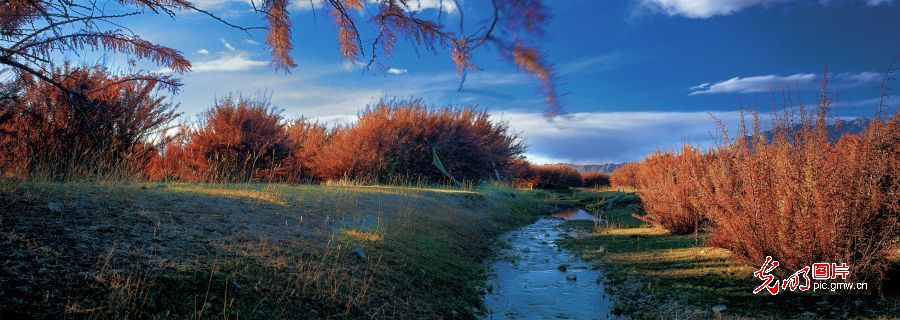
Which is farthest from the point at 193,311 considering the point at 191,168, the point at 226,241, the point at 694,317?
the point at 191,168

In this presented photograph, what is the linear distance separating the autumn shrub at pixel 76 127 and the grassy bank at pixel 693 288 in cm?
1011

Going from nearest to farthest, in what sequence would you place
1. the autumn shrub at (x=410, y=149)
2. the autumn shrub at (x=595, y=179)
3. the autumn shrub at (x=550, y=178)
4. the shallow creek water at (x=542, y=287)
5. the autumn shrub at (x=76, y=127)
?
the shallow creek water at (x=542, y=287) < the autumn shrub at (x=76, y=127) < the autumn shrub at (x=410, y=149) < the autumn shrub at (x=550, y=178) < the autumn shrub at (x=595, y=179)

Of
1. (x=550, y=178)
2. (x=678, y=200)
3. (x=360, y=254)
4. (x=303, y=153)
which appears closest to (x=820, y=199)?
(x=360, y=254)

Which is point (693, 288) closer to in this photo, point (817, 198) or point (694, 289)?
point (694, 289)

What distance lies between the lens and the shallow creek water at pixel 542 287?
632cm

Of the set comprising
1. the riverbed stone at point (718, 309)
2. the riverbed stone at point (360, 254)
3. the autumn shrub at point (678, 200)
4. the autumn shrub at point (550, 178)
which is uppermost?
the autumn shrub at point (550, 178)

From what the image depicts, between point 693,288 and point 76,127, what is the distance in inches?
566

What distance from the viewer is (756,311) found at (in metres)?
5.56

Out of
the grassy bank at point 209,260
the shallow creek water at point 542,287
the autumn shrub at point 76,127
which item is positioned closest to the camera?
the grassy bank at point 209,260

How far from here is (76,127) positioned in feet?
39.6

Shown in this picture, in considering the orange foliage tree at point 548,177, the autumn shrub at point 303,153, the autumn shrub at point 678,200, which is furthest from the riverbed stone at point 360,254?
the orange foliage tree at point 548,177

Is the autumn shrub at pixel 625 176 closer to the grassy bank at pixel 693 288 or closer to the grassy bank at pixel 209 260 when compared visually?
the grassy bank at pixel 693 288

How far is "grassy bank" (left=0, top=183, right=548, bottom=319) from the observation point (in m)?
4.07

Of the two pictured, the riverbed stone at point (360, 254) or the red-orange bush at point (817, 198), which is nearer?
the red-orange bush at point (817, 198)
